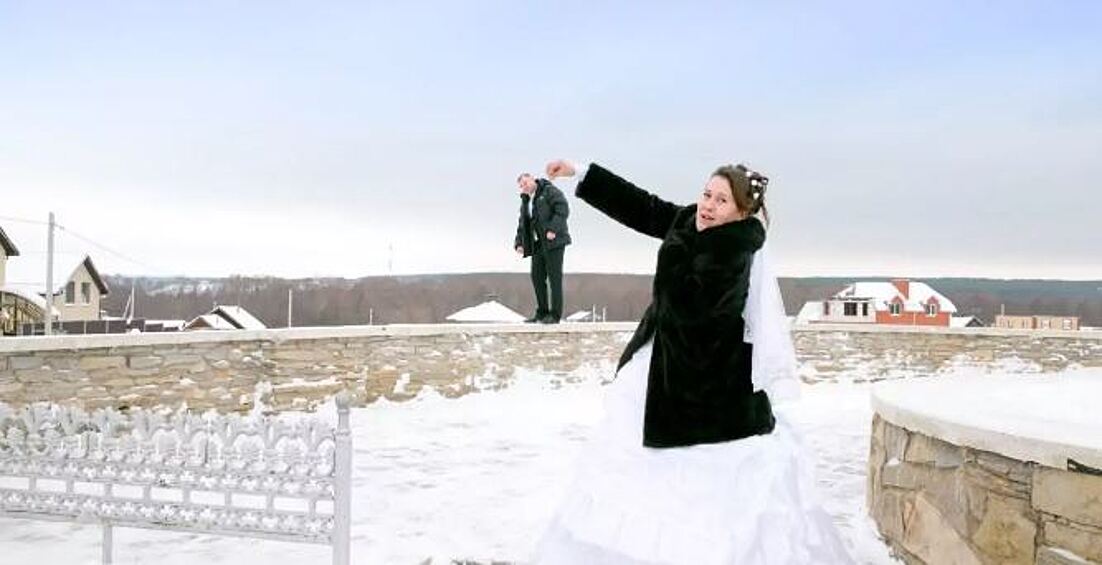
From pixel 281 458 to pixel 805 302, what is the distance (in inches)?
1993

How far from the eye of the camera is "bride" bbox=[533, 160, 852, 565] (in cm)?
262

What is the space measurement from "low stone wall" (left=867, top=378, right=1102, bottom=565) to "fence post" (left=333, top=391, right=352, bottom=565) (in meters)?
2.33

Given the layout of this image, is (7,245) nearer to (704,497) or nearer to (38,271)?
(38,271)

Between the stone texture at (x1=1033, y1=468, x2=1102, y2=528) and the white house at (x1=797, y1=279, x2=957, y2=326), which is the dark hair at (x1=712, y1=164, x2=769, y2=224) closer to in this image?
the stone texture at (x1=1033, y1=468, x2=1102, y2=528)

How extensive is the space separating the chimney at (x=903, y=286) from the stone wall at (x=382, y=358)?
32.5 meters

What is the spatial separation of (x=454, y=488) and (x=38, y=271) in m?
32.6

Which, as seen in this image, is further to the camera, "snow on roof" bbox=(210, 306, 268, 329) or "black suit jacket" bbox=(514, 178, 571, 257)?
"snow on roof" bbox=(210, 306, 268, 329)

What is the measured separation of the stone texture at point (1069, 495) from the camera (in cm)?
240

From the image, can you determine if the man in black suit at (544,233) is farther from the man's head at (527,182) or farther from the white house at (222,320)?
the white house at (222,320)

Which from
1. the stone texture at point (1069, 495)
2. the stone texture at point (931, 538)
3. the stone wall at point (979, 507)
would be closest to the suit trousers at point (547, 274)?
the stone wall at point (979, 507)

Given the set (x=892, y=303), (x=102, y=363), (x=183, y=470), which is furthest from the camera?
(x=892, y=303)

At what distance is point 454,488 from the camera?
5395mm

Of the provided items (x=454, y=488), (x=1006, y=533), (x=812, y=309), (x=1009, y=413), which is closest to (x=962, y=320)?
(x=812, y=309)

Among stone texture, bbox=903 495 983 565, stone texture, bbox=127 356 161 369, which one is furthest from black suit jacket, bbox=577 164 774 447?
stone texture, bbox=127 356 161 369
